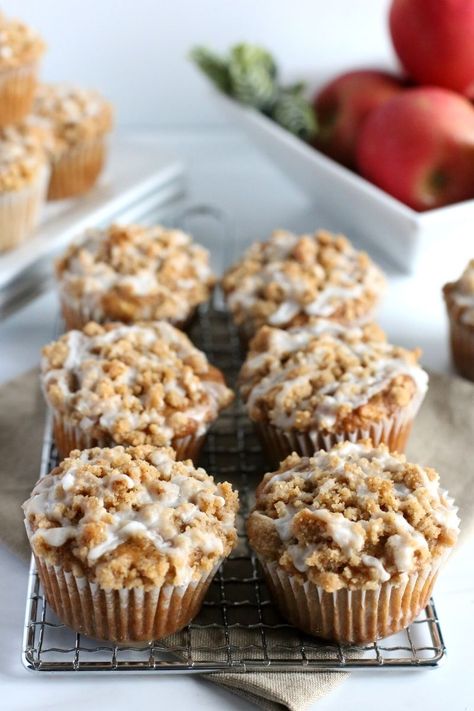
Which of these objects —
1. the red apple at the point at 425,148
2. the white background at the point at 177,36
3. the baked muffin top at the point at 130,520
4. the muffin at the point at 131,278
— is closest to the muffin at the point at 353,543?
the baked muffin top at the point at 130,520

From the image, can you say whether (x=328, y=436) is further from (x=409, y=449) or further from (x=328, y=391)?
(x=409, y=449)

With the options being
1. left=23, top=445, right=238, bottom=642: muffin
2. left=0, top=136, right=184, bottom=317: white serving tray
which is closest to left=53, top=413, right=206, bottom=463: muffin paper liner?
left=23, top=445, right=238, bottom=642: muffin

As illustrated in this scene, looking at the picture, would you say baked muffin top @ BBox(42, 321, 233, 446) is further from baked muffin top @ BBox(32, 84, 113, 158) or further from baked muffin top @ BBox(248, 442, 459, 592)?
baked muffin top @ BBox(32, 84, 113, 158)

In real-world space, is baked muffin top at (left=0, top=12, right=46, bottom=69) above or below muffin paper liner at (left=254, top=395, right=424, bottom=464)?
above

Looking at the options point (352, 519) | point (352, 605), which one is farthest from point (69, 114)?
point (352, 605)

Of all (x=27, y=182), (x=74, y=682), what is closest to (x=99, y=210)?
(x=27, y=182)

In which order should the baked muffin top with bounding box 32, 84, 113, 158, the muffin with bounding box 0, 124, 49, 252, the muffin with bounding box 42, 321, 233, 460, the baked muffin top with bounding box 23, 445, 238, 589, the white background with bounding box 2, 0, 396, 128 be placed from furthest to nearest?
the white background with bounding box 2, 0, 396, 128, the baked muffin top with bounding box 32, 84, 113, 158, the muffin with bounding box 0, 124, 49, 252, the muffin with bounding box 42, 321, 233, 460, the baked muffin top with bounding box 23, 445, 238, 589
